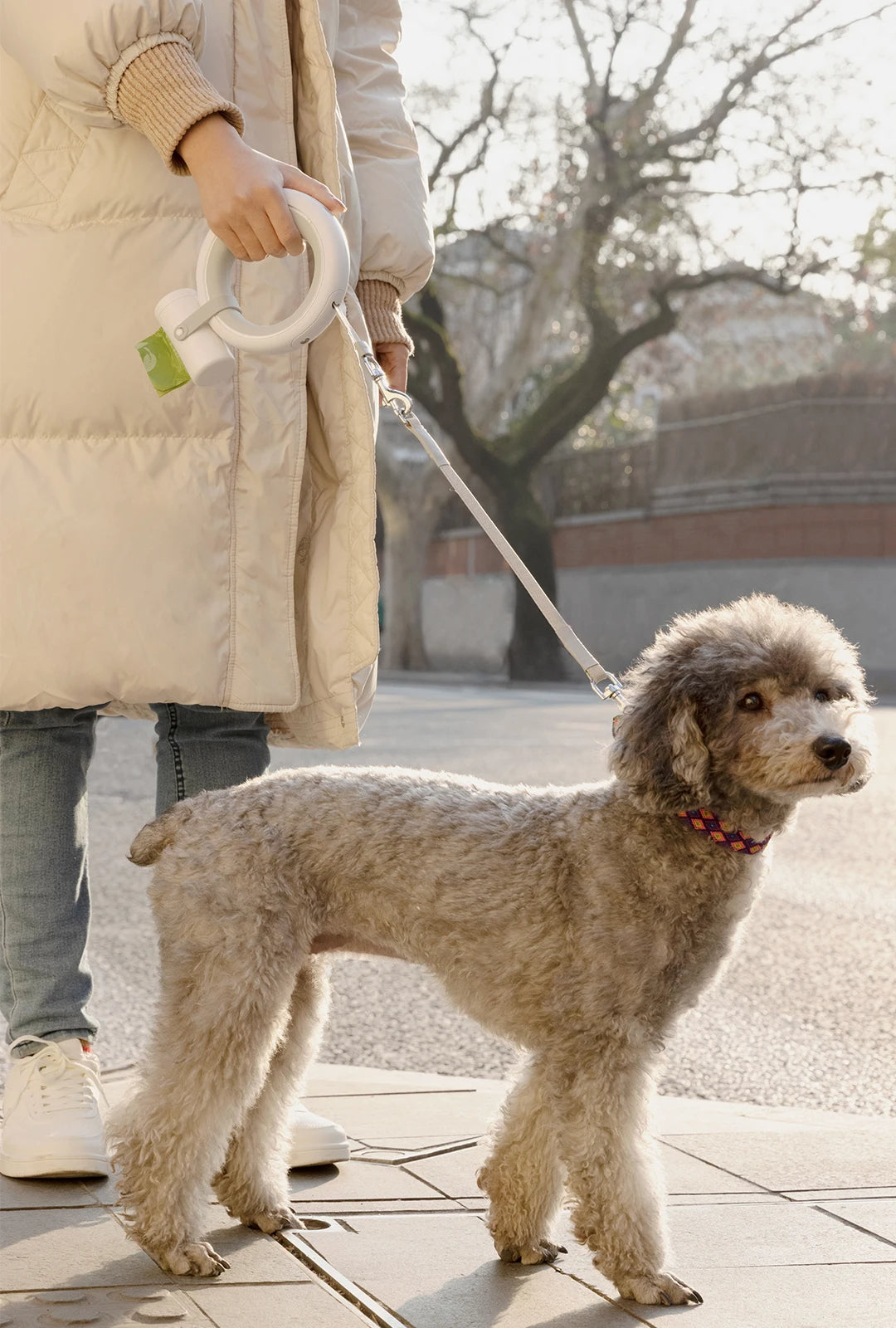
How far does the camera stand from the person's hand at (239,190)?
8.54 ft

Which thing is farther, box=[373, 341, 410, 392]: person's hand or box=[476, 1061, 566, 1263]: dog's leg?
box=[373, 341, 410, 392]: person's hand

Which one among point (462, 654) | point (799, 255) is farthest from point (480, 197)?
point (462, 654)

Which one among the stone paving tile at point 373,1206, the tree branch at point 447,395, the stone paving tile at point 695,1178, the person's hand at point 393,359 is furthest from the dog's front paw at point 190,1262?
the tree branch at point 447,395

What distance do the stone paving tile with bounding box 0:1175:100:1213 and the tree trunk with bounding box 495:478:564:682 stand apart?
22.3 meters

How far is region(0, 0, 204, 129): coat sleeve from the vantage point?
8.54ft

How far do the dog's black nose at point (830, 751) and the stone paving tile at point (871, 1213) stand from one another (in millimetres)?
852

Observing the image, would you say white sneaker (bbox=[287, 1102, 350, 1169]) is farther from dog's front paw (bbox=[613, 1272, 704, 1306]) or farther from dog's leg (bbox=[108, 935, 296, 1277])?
dog's front paw (bbox=[613, 1272, 704, 1306])

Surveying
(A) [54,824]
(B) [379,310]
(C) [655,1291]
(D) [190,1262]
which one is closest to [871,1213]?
(C) [655,1291]

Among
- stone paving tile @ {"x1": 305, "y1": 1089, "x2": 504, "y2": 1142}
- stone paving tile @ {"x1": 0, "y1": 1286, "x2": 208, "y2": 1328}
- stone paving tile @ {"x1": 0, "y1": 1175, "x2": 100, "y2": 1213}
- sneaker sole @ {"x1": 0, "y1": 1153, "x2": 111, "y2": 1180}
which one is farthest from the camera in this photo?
stone paving tile @ {"x1": 305, "y1": 1089, "x2": 504, "y2": 1142}

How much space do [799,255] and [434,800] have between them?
73.1ft

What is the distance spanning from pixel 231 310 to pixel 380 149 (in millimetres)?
875

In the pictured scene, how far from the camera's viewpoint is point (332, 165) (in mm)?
2992

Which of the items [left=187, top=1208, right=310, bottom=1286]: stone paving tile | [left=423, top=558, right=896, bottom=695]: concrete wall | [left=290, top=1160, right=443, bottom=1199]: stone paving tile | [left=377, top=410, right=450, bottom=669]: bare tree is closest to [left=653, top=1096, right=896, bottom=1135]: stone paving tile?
[left=290, top=1160, right=443, bottom=1199]: stone paving tile

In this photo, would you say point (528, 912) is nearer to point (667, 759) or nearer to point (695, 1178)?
point (667, 759)
